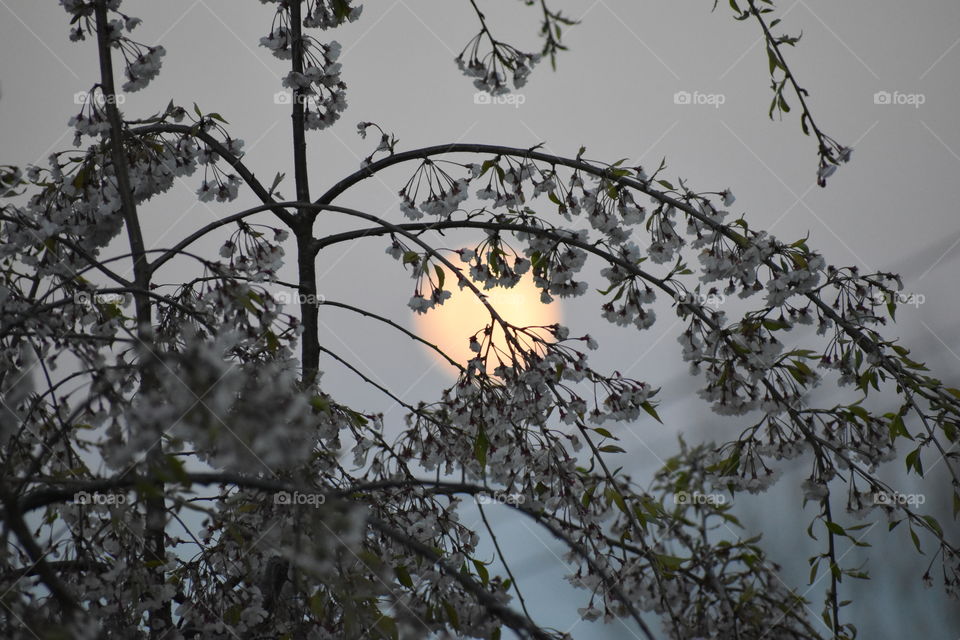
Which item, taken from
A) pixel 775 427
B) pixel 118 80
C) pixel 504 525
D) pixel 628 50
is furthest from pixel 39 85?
pixel 775 427

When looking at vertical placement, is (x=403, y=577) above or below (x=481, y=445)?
below

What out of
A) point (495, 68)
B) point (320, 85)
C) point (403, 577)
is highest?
point (320, 85)

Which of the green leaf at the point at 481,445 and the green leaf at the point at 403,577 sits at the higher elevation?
the green leaf at the point at 481,445

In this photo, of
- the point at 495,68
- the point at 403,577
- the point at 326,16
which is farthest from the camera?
the point at 326,16

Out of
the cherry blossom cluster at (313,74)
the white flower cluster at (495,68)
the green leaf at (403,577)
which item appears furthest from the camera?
the cherry blossom cluster at (313,74)

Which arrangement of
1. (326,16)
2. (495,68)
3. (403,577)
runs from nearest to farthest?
(403,577) → (495,68) → (326,16)

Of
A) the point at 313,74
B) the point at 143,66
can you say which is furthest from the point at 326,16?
the point at 143,66

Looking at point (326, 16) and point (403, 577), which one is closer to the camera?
point (403, 577)

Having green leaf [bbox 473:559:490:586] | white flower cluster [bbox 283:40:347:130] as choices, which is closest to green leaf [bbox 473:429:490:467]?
green leaf [bbox 473:559:490:586]

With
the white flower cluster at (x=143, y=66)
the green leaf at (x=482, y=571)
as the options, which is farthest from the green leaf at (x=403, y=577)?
the white flower cluster at (x=143, y=66)

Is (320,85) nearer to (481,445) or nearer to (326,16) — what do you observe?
(326,16)

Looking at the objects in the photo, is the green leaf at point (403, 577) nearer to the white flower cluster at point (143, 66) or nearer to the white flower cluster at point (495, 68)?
the white flower cluster at point (495, 68)

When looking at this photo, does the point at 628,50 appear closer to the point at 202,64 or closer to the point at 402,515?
the point at 202,64

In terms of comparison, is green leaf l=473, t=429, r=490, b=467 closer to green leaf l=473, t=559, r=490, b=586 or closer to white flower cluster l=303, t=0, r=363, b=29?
green leaf l=473, t=559, r=490, b=586
